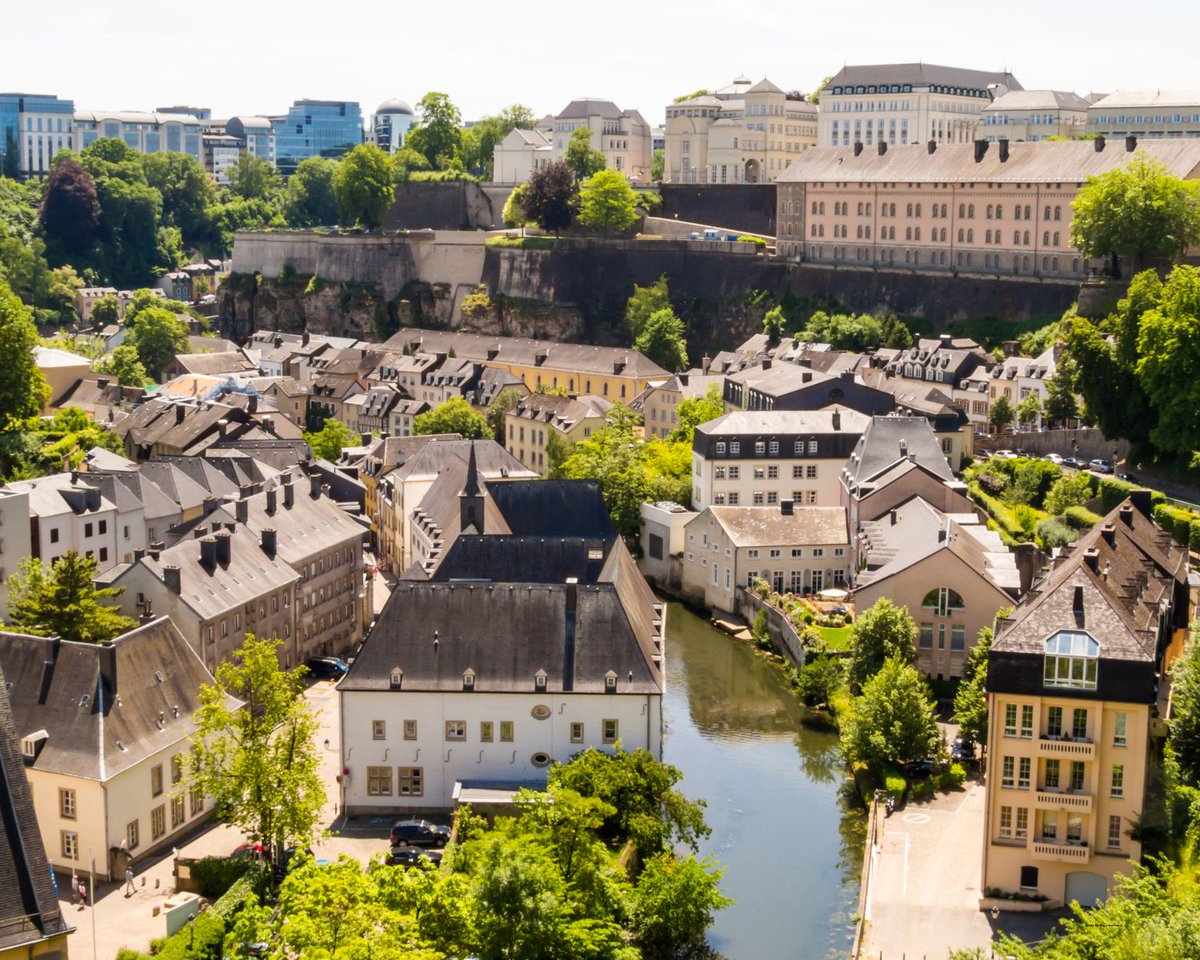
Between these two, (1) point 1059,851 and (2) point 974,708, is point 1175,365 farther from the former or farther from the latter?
(1) point 1059,851

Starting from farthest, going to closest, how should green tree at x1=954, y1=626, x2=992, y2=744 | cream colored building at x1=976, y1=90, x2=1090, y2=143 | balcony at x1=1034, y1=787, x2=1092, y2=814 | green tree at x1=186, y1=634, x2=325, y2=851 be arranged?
cream colored building at x1=976, y1=90, x2=1090, y2=143 → green tree at x1=954, y1=626, x2=992, y2=744 → green tree at x1=186, y1=634, x2=325, y2=851 → balcony at x1=1034, y1=787, x2=1092, y2=814

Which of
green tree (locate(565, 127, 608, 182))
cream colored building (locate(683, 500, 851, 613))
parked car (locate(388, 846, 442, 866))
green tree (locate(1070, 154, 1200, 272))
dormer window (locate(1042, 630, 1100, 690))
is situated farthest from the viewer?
green tree (locate(565, 127, 608, 182))

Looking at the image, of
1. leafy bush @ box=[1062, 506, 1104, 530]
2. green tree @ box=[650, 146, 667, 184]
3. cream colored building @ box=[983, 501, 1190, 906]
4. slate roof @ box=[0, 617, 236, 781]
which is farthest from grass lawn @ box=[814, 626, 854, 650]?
green tree @ box=[650, 146, 667, 184]

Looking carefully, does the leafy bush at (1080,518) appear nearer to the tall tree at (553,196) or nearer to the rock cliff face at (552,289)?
the rock cliff face at (552,289)

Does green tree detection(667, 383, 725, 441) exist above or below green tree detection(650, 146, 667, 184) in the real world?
below

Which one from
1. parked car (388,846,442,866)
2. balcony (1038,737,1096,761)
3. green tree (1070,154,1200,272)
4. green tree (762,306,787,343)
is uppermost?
green tree (1070,154,1200,272)

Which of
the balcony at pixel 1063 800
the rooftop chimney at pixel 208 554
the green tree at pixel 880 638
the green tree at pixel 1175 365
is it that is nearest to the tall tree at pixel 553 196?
the green tree at pixel 1175 365

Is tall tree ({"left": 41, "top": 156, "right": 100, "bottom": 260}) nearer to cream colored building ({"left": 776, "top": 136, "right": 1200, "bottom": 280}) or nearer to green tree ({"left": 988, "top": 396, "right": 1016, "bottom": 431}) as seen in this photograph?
cream colored building ({"left": 776, "top": 136, "right": 1200, "bottom": 280})
